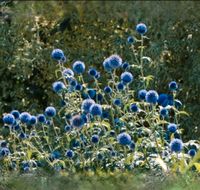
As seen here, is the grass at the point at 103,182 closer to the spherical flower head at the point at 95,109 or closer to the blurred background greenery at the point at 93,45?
the spherical flower head at the point at 95,109

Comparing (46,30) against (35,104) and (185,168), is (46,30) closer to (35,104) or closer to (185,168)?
(35,104)

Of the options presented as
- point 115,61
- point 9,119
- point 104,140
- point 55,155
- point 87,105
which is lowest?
point 55,155

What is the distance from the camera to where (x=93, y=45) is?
727cm

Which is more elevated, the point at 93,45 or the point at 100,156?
the point at 93,45

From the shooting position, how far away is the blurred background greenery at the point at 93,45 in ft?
22.6

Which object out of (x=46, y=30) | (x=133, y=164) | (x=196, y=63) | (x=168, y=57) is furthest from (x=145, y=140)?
(x=46, y=30)

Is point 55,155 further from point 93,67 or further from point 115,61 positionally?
point 93,67

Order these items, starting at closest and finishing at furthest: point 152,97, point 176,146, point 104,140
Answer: point 176,146 → point 152,97 → point 104,140

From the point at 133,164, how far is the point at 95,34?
3.32 meters

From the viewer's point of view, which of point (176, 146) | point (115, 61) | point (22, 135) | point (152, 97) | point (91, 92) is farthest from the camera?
point (91, 92)

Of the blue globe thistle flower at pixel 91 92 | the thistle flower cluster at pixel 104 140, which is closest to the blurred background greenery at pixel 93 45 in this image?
the blue globe thistle flower at pixel 91 92

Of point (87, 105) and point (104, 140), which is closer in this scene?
point (87, 105)

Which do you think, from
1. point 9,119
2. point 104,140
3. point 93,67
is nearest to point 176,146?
point 104,140

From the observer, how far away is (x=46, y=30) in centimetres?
758
